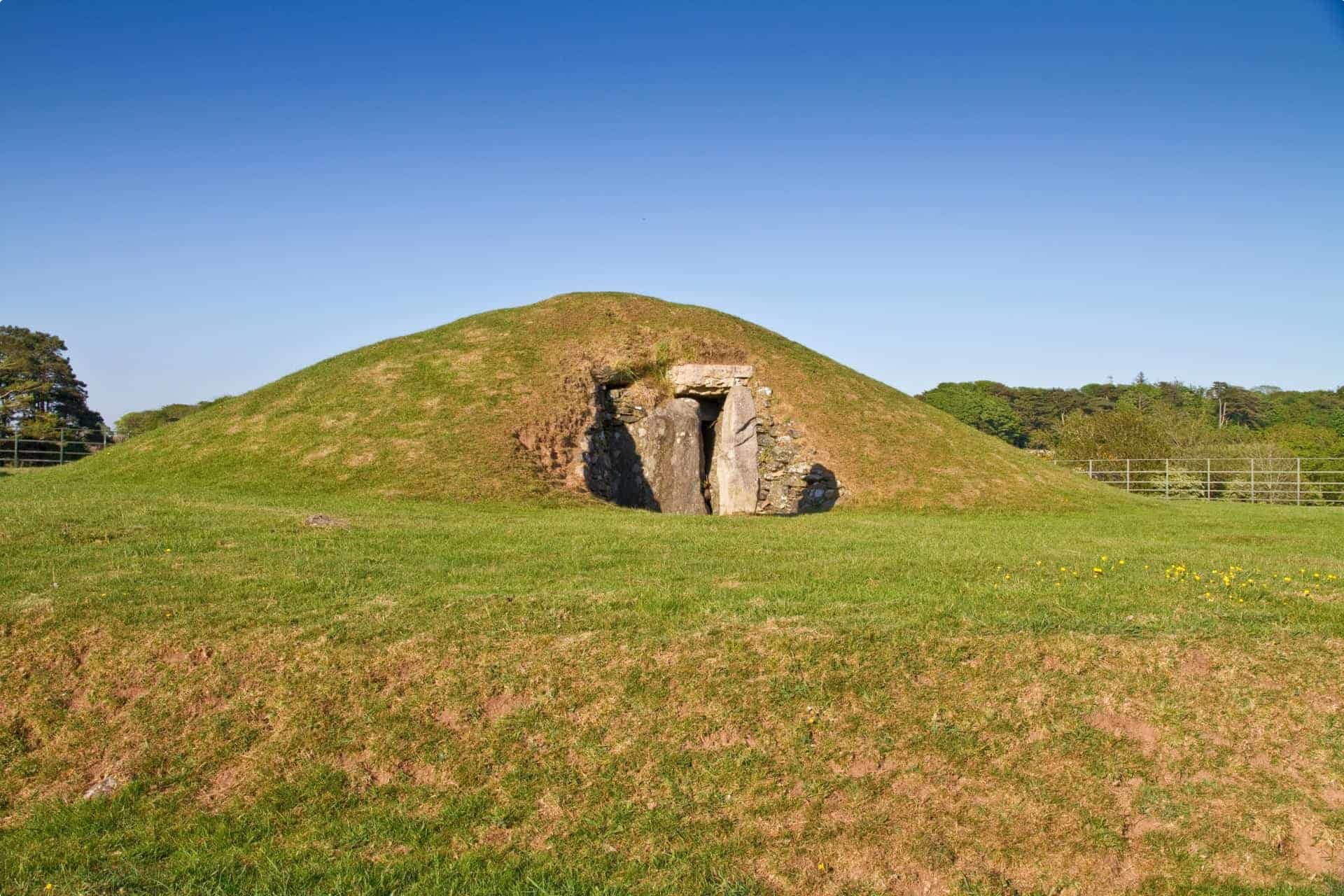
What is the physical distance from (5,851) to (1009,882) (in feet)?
21.4

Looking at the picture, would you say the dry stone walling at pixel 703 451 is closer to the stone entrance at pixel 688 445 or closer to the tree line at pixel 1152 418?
the stone entrance at pixel 688 445

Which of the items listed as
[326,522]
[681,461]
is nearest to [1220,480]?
[681,461]

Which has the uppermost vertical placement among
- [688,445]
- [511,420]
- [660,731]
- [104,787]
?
[511,420]

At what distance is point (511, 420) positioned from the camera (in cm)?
2342

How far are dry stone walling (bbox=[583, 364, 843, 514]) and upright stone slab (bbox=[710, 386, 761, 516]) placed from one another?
0.08 ft

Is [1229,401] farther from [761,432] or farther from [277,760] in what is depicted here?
[277,760]

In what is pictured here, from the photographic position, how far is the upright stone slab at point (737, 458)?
71.7 ft

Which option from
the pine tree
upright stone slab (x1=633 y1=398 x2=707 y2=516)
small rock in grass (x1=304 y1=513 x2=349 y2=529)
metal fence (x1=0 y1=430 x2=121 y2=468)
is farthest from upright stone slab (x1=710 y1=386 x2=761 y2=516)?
the pine tree

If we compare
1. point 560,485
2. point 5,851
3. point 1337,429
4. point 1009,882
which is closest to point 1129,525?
point 560,485

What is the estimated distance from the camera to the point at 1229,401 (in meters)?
103

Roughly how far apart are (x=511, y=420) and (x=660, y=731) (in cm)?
1727

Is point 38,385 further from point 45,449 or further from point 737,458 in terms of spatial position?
point 737,458

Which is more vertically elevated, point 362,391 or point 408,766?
point 362,391

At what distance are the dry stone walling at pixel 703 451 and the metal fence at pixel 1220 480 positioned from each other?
15.9 m
